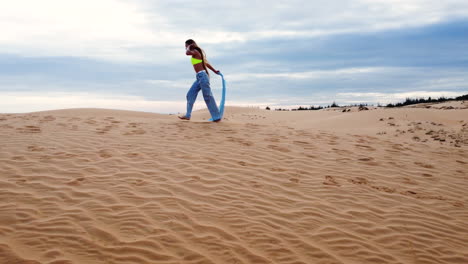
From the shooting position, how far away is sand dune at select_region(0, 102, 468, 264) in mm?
3680

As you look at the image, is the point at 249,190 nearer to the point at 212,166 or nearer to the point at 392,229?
the point at 212,166

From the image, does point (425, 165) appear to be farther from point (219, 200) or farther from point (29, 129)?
point (29, 129)

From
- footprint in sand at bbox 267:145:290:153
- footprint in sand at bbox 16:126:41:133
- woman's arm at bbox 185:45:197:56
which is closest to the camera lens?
footprint in sand at bbox 267:145:290:153

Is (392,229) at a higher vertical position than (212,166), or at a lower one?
lower

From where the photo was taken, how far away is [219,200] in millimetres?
4844

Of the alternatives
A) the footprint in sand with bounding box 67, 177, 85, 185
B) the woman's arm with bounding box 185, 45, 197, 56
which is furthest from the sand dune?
the woman's arm with bounding box 185, 45, 197, 56

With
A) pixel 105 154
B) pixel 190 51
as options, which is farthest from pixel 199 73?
pixel 105 154

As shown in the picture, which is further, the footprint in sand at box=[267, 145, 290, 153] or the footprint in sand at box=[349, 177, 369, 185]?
the footprint in sand at box=[267, 145, 290, 153]

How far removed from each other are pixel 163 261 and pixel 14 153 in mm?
4856

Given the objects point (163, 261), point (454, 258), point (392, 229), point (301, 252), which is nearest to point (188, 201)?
point (163, 261)

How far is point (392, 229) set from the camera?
4461 mm

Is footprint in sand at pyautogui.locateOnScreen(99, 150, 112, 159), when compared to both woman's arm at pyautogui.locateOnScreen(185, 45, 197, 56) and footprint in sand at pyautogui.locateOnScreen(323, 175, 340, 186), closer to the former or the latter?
woman's arm at pyautogui.locateOnScreen(185, 45, 197, 56)

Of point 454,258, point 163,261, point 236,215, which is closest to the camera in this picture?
point 163,261

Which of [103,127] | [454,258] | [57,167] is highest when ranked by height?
[103,127]
